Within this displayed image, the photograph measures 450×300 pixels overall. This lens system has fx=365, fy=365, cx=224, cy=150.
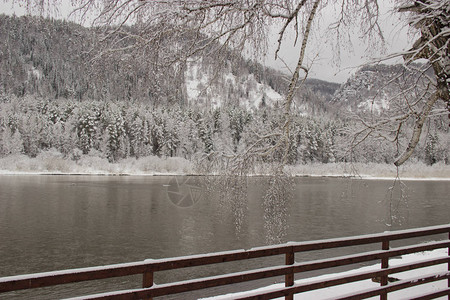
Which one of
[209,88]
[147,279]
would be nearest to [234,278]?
[147,279]

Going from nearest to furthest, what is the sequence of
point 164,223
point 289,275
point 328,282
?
1. point 289,275
2. point 328,282
3. point 164,223

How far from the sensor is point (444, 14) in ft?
18.4

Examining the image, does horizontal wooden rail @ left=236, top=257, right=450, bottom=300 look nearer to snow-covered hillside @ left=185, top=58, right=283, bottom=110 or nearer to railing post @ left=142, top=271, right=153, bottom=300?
A: railing post @ left=142, top=271, right=153, bottom=300

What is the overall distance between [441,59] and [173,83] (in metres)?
4.36

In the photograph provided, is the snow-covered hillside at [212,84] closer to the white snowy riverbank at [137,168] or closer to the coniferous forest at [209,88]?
the coniferous forest at [209,88]

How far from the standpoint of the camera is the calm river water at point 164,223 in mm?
7059

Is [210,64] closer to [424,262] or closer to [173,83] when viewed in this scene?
[173,83]

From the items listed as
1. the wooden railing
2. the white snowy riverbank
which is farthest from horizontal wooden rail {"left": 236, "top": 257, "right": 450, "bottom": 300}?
the white snowy riverbank

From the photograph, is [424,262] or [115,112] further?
[115,112]

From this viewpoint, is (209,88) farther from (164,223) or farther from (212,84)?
(164,223)

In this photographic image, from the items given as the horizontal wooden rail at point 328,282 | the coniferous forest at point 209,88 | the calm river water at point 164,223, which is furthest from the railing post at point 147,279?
the calm river water at point 164,223

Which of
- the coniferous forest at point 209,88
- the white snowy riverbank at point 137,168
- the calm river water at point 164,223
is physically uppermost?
the coniferous forest at point 209,88

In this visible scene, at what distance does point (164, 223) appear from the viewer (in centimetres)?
2258

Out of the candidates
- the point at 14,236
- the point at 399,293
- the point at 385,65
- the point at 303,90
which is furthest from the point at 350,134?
the point at 14,236
